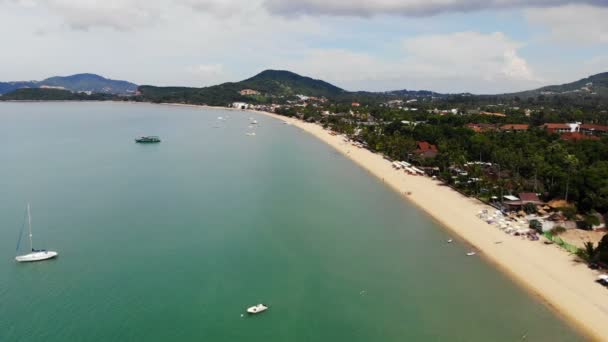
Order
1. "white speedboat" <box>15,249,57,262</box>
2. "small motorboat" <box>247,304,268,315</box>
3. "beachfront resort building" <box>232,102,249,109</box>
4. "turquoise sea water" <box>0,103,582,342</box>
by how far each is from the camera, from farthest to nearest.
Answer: "beachfront resort building" <box>232,102,249,109</box> → "white speedboat" <box>15,249,57,262</box> → "small motorboat" <box>247,304,268,315</box> → "turquoise sea water" <box>0,103,582,342</box>

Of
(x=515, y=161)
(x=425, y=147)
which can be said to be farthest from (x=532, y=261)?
(x=425, y=147)

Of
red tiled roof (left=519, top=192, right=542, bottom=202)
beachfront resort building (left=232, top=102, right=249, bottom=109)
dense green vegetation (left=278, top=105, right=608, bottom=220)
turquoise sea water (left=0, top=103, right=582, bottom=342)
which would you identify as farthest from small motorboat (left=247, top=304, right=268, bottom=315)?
beachfront resort building (left=232, top=102, right=249, bottom=109)

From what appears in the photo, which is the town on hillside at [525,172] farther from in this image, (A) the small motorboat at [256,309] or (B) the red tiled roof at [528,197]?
(A) the small motorboat at [256,309]

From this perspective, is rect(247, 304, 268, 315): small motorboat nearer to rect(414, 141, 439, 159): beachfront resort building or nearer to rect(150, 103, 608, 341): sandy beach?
rect(150, 103, 608, 341): sandy beach

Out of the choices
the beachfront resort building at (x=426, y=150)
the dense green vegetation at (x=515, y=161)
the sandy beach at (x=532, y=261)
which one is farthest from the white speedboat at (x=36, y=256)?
the beachfront resort building at (x=426, y=150)

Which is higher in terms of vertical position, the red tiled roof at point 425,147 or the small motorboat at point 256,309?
the red tiled roof at point 425,147

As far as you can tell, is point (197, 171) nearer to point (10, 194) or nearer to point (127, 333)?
point (10, 194)
